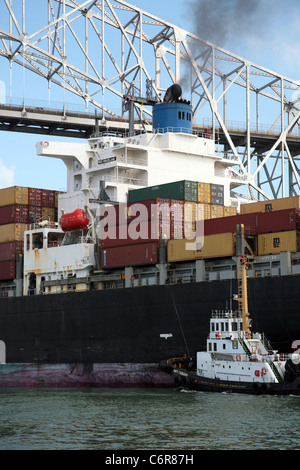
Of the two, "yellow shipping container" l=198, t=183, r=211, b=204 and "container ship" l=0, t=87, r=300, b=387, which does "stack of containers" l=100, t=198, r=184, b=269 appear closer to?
"container ship" l=0, t=87, r=300, b=387

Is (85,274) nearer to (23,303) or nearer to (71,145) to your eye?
(23,303)

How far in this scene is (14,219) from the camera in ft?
166

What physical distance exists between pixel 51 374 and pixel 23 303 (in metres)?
5.34

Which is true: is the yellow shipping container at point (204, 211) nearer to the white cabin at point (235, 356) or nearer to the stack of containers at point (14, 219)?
the white cabin at point (235, 356)

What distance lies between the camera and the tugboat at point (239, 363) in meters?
34.2

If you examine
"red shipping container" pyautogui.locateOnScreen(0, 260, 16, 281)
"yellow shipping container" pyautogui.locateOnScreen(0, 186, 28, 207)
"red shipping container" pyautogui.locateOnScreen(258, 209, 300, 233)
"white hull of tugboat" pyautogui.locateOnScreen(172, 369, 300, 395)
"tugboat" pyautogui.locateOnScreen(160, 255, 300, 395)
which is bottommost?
"white hull of tugboat" pyautogui.locateOnScreen(172, 369, 300, 395)

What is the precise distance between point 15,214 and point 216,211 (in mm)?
13655

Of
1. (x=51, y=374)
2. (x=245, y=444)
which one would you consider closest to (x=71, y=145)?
(x=51, y=374)

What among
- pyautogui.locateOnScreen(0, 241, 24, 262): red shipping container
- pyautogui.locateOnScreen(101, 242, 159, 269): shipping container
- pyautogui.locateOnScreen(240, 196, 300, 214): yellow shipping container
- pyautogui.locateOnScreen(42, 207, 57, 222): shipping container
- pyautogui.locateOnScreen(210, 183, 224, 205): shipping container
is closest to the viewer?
pyautogui.locateOnScreen(240, 196, 300, 214): yellow shipping container

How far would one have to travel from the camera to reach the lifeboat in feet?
155

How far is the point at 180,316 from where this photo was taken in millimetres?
39406

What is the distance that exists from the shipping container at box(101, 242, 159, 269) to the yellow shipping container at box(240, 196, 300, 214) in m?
6.91
